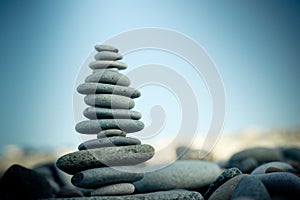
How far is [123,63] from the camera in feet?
20.2

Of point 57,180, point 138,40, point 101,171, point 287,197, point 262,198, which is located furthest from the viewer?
point 57,180

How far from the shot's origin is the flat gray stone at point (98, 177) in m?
5.20

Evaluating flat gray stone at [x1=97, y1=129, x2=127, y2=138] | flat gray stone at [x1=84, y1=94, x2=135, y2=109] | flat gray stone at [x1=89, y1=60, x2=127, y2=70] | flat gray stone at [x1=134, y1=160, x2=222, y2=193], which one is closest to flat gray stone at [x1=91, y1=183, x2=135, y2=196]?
flat gray stone at [x1=97, y1=129, x2=127, y2=138]

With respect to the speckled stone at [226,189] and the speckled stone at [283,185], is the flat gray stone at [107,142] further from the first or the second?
the speckled stone at [283,185]

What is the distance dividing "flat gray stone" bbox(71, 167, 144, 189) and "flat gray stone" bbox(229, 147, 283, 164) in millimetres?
4995

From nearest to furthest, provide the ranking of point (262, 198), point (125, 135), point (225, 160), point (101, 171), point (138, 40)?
point (262, 198) → point (101, 171) → point (125, 135) → point (138, 40) → point (225, 160)

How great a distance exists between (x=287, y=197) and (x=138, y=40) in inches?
142

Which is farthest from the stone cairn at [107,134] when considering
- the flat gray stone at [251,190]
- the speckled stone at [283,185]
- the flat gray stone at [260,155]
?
the flat gray stone at [260,155]

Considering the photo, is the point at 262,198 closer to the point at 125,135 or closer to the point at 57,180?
the point at 125,135

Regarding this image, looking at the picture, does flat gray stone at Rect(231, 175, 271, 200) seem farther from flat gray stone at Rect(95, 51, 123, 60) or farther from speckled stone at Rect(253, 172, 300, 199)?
Answer: flat gray stone at Rect(95, 51, 123, 60)

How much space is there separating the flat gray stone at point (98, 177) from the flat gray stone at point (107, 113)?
85 cm

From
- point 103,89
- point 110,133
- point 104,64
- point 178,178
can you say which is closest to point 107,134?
point 110,133

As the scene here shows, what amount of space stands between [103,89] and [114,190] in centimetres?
158

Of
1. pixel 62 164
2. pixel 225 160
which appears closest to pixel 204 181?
pixel 62 164
